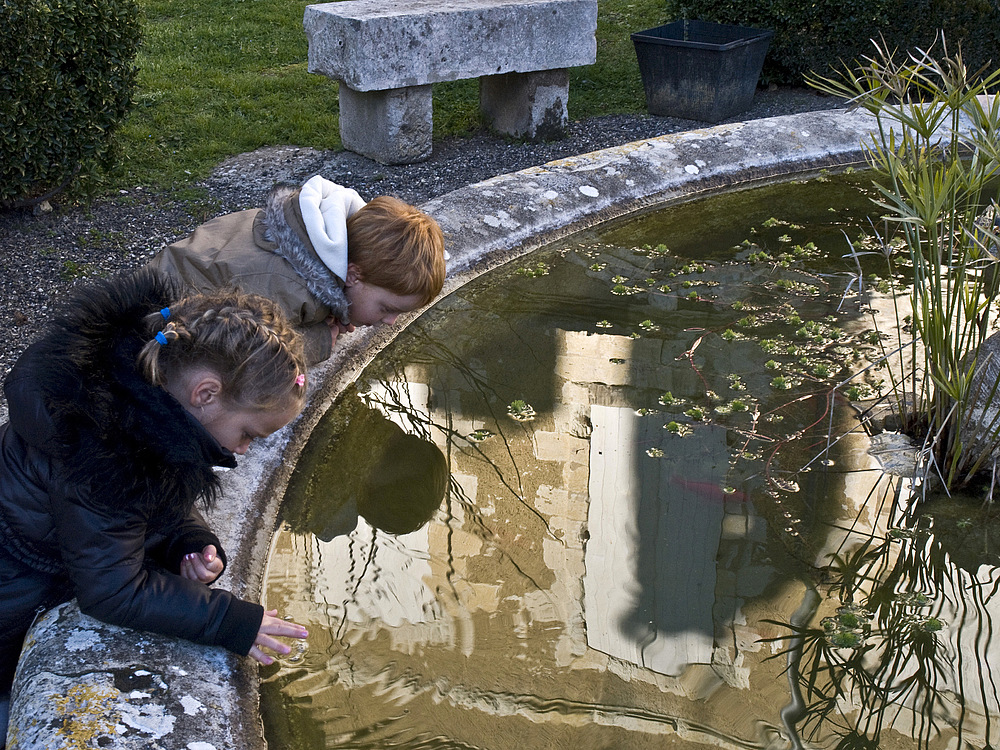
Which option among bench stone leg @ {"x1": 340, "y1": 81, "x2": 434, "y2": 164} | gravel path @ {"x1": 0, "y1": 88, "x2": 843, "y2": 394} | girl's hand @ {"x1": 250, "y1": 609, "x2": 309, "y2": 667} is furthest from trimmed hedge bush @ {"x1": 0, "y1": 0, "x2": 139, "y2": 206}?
girl's hand @ {"x1": 250, "y1": 609, "x2": 309, "y2": 667}

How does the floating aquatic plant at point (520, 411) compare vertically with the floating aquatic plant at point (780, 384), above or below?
below

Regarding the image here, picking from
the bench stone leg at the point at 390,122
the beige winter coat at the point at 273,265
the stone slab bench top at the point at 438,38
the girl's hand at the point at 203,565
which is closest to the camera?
the girl's hand at the point at 203,565

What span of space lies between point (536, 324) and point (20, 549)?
1843 mm

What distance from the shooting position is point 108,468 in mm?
1653

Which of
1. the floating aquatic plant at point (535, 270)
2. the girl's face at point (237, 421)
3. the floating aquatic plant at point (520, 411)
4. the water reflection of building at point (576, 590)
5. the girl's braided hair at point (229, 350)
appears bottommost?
the water reflection of building at point (576, 590)

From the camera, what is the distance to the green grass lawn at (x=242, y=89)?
551 cm

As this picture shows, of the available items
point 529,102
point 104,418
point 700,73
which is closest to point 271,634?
point 104,418

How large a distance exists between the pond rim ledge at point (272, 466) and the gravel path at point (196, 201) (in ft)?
3.29

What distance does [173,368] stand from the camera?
1.73 m

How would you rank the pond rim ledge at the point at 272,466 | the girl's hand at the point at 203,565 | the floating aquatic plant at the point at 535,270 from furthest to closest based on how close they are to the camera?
the floating aquatic plant at the point at 535,270 → the girl's hand at the point at 203,565 → the pond rim ledge at the point at 272,466

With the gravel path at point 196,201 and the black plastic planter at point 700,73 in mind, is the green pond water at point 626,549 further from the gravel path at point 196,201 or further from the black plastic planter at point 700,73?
the black plastic planter at point 700,73

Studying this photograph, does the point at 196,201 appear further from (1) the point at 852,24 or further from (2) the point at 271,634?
(1) the point at 852,24

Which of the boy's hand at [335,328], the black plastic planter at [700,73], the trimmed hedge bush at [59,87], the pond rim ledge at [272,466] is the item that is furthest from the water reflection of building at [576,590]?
the black plastic planter at [700,73]

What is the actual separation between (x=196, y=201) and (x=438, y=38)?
5.15 ft
